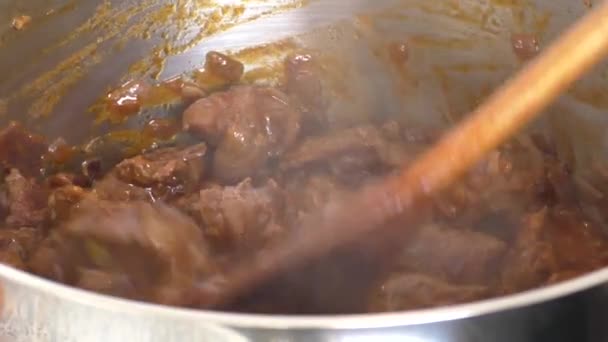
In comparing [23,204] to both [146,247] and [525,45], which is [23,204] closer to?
[146,247]

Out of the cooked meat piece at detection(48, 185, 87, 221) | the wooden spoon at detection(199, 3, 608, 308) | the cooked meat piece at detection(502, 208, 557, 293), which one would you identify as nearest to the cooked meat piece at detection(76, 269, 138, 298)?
the wooden spoon at detection(199, 3, 608, 308)

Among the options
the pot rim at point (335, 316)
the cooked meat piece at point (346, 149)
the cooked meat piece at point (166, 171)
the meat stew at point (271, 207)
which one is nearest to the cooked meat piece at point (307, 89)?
the meat stew at point (271, 207)

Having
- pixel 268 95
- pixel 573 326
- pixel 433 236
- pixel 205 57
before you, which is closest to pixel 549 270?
pixel 433 236

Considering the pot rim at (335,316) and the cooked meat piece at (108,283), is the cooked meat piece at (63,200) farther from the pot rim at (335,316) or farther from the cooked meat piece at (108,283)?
the pot rim at (335,316)

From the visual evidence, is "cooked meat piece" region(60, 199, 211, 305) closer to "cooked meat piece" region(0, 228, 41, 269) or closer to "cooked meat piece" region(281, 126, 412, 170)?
"cooked meat piece" region(0, 228, 41, 269)

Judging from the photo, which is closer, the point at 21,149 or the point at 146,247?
the point at 146,247

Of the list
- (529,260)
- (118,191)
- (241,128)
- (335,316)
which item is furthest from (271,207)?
(335,316)
